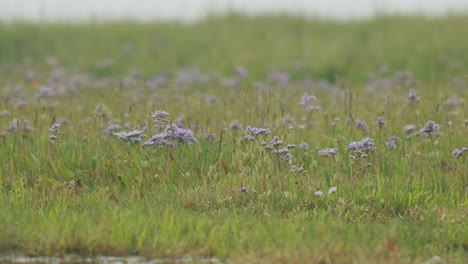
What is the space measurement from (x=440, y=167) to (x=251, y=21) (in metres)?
14.3

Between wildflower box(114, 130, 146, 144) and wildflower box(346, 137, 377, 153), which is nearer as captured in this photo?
wildflower box(346, 137, 377, 153)

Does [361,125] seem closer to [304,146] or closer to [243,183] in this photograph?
[304,146]

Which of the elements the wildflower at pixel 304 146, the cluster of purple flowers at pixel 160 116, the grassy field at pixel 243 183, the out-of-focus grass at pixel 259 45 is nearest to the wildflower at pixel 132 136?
the grassy field at pixel 243 183

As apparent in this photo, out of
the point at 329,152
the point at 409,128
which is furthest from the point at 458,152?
the point at 329,152

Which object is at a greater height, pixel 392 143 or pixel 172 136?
pixel 172 136

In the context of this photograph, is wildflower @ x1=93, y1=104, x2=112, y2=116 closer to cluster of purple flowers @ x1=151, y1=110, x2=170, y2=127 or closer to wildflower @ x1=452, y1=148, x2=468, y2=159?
cluster of purple flowers @ x1=151, y1=110, x2=170, y2=127

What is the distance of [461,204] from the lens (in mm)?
5395

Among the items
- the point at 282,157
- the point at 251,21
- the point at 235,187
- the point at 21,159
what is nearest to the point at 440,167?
the point at 282,157

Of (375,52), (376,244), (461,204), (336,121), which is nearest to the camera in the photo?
(376,244)

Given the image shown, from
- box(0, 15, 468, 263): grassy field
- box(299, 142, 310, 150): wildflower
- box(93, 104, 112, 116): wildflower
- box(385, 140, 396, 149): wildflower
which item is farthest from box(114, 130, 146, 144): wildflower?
box(385, 140, 396, 149): wildflower

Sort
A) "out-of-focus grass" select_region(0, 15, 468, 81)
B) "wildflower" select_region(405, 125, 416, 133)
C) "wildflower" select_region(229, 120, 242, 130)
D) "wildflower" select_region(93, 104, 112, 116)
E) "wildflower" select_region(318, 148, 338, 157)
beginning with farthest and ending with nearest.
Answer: "out-of-focus grass" select_region(0, 15, 468, 81) → "wildflower" select_region(93, 104, 112, 116) → "wildflower" select_region(229, 120, 242, 130) → "wildflower" select_region(405, 125, 416, 133) → "wildflower" select_region(318, 148, 338, 157)

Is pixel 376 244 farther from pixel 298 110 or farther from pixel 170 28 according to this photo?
pixel 170 28

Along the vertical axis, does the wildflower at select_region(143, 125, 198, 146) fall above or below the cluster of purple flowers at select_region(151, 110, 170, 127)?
below

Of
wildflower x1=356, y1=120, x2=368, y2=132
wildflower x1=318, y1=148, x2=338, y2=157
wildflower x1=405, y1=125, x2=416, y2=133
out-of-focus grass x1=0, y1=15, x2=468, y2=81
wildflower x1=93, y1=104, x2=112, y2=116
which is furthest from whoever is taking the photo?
out-of-focus grass x1=0, y1=15, x2=468, y2=81
